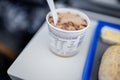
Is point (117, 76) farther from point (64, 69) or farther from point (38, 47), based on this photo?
point (38, 47)

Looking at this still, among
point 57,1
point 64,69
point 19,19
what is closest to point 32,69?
point 64,69

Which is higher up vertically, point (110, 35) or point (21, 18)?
point (21, 18)

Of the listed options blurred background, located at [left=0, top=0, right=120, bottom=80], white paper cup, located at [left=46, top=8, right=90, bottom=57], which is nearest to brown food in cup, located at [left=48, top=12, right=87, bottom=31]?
white paper cup, located at [left=46, top=8, right=90, bottom=57]

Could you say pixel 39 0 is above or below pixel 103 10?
above

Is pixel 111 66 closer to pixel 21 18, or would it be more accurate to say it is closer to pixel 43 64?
pixel 43 64

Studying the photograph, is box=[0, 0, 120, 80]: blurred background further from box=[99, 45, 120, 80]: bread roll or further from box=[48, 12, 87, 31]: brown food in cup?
box=[99, 45, 120, 80]: bread roll

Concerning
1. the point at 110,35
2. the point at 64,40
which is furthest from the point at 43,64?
the point at 110,35
